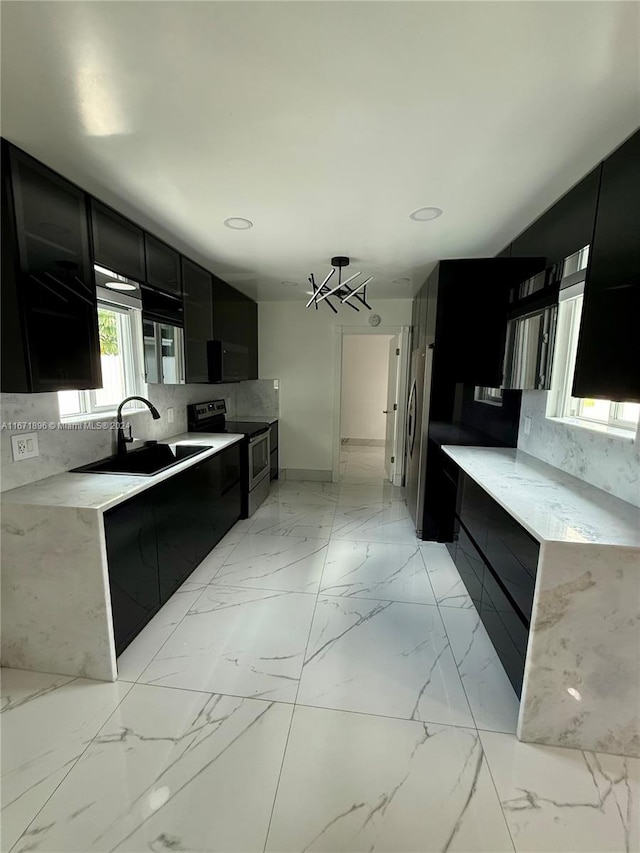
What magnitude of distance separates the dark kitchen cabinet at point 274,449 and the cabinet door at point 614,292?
3.41m

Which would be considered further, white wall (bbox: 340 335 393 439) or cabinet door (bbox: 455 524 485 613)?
white wall (bbox: 340 335 393 439)

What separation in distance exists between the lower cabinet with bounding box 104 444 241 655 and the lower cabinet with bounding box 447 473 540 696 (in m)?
1.86

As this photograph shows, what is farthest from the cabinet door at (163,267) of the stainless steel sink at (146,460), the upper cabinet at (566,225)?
the upper cabinet at (566,225)

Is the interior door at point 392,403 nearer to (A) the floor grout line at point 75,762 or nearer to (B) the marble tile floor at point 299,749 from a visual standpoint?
(B) the marble tile floor at point 299,749

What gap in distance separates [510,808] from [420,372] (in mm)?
2742

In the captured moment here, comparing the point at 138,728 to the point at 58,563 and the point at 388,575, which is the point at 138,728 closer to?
the point at 58,563

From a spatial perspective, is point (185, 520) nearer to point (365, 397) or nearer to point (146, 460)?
point (146, 460)

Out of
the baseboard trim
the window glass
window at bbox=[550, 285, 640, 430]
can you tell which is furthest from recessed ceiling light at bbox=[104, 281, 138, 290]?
the baseboard trim

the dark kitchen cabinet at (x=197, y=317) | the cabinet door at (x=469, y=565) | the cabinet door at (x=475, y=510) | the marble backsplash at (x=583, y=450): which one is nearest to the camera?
the marble backsplash at (x=583, y=450)

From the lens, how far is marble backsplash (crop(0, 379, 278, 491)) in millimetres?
1701

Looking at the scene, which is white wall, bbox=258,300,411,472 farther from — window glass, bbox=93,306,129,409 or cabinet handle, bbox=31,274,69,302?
cabinet handle, bbox=31,274,69,302

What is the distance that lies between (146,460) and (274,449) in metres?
2.19

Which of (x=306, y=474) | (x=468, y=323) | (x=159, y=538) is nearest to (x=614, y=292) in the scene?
(x=468, y=323)

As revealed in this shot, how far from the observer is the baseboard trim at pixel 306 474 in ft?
16.0
